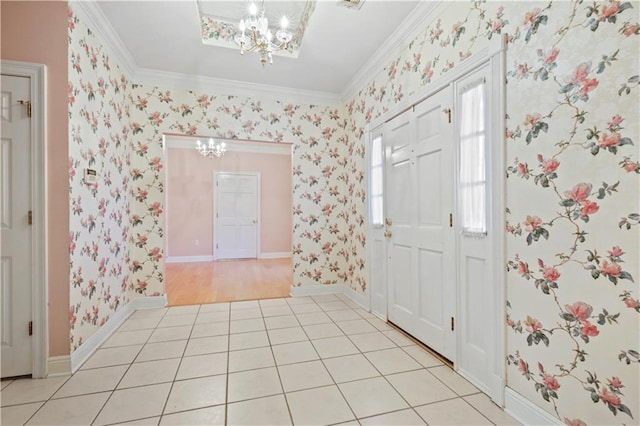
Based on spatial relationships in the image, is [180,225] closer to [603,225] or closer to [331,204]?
[331,204]

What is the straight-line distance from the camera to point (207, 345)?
2.39 m

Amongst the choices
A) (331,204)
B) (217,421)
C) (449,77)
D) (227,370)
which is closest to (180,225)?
(331,204)

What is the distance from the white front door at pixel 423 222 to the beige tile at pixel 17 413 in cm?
253

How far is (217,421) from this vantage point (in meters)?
1.50

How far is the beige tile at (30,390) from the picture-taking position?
1.67 metres

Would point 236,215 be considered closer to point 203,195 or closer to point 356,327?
point 203,195

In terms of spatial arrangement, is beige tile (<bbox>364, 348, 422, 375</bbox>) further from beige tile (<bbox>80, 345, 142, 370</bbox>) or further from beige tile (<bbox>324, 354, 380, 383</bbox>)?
beige tile (<bbox>80, 345, 142, 370</bbox>)

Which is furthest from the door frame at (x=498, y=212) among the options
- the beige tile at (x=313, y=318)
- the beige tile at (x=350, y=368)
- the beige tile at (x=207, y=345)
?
the beige tile at (x=207, y=345)

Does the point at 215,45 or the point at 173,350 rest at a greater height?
the point at 215,45

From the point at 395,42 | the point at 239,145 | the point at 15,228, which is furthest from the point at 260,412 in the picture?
the point at 239,145

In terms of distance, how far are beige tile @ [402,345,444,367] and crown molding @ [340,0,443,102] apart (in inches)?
101

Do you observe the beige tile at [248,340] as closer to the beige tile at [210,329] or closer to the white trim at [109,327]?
the beige tile at [210,329]

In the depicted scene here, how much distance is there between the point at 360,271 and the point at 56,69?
3.24m

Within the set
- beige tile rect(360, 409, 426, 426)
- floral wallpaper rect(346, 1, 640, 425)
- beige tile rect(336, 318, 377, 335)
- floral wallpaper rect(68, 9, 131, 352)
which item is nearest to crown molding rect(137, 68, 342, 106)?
floral wallpaper rect(68, 9, 131, 352)
